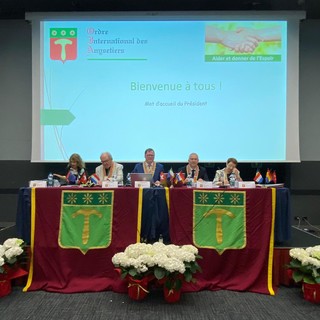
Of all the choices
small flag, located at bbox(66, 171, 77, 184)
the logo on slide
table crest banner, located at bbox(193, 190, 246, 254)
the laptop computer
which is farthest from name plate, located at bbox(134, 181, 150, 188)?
the logo on slide

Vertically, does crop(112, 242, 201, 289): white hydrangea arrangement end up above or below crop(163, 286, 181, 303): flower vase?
above

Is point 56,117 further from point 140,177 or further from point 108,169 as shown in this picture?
point 140,177

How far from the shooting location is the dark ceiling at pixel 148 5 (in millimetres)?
4422

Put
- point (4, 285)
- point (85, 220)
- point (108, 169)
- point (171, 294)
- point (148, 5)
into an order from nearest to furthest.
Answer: point (171, 294) → point (4, 285) → point (85, 220) → point (108, 169) → point (148, 5)

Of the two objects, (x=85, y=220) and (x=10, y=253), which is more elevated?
(x=85, y=220)

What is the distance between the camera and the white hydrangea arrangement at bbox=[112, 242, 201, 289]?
2.33 meters

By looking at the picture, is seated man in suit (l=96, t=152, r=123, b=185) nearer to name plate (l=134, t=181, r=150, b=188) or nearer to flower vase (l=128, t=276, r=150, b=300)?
name plate (l=134, t=181, r=150, b=188)

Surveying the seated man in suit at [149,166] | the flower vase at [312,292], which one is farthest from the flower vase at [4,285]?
the flower vase at [312,292]

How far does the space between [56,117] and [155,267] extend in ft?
9.24

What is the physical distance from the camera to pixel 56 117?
4457 millimetres

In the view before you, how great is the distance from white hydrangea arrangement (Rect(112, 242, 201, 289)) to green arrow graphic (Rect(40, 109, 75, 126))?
98.6 inches

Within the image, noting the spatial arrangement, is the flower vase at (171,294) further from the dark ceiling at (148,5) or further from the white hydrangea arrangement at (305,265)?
the dark ceiling at (148,5)

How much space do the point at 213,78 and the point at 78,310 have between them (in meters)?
3.26

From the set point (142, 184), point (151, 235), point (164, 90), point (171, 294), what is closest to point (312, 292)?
point (171, 294)
